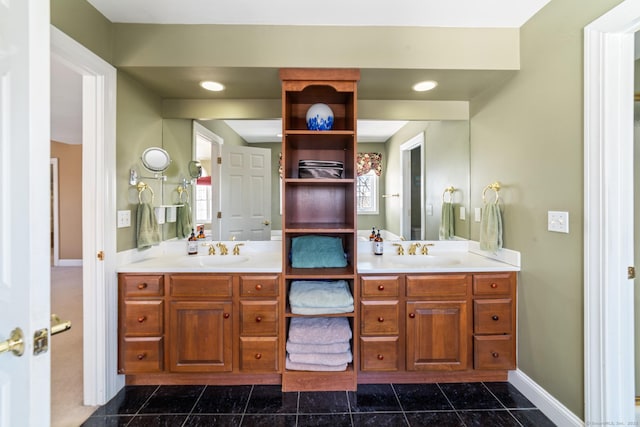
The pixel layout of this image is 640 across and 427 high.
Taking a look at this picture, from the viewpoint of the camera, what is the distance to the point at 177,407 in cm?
185

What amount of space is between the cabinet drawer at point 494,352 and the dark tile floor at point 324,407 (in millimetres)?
161

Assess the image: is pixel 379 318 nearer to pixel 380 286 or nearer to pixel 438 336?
pixel 380 286

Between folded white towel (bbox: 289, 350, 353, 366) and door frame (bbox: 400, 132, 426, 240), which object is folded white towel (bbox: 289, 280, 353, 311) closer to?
folded white towel (bbox: 289, 350, 353, 366)

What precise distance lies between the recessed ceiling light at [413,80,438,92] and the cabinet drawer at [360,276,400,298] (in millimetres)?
1389

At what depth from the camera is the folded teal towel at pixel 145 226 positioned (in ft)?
6.95

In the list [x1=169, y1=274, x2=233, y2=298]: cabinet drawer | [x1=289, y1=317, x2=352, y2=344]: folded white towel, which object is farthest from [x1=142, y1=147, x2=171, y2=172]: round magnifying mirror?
[x1=289, y1=317, x2=352, y2=344]: folded white towel

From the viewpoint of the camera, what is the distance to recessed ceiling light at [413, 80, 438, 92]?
7.20ft

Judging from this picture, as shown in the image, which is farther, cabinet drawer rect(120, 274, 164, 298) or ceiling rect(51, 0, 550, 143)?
cabinet drawer rect(120, 274, 164, 298)

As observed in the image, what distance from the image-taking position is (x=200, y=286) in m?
1.96

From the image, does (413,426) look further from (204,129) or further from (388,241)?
(204,129)
